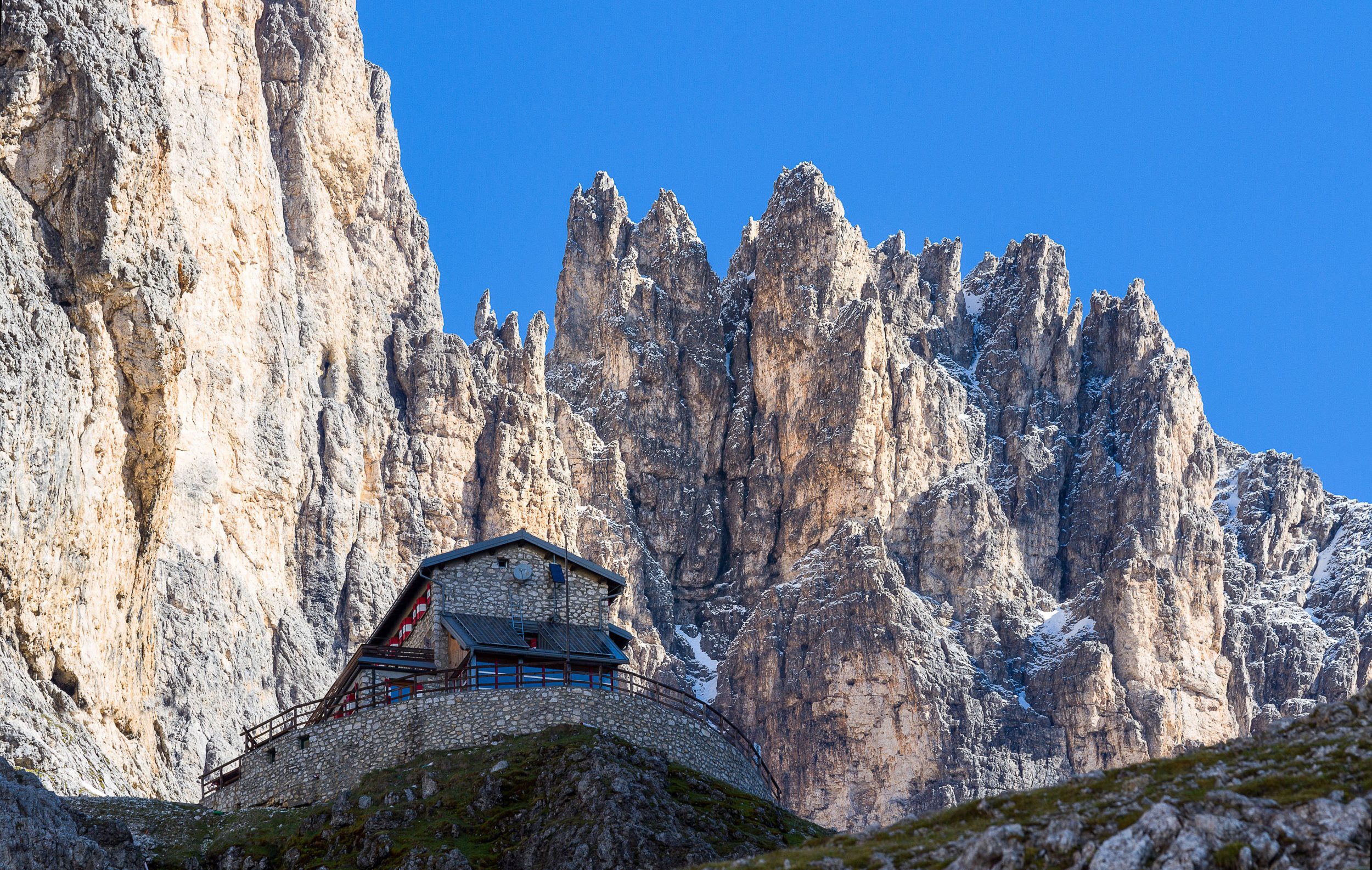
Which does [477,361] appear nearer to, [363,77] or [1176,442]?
[363,77]

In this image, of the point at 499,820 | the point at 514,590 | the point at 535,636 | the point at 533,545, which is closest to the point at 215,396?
the point at 533,545

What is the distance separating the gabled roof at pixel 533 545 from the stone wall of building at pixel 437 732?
8257 millimetres

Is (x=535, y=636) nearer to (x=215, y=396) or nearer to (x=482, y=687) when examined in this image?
(x=482, y=687)

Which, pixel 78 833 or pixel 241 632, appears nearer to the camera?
pixel 78 833

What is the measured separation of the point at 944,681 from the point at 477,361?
61.0m

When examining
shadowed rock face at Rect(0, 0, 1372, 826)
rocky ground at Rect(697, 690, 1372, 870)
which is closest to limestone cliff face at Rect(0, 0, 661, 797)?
shadowed rock face at Rect(0, 0, 1372, 826)

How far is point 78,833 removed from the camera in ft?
156

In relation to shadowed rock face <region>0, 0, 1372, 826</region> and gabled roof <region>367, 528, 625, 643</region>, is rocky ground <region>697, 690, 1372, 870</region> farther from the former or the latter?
shadowed rock face <region>0, 0, 1372, 826</region>

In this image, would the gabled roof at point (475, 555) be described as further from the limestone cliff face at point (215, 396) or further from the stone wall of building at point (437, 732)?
the limestone cliff face at point (215, 396)

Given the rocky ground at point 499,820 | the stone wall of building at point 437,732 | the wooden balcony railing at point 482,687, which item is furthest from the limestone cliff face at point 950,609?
the rocky ground at point 499,820

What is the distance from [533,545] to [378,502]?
3477 inches

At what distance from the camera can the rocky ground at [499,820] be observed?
1876 inches

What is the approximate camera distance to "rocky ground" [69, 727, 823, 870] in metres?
47.7

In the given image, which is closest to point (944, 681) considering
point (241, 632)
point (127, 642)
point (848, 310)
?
point (848, 310)
